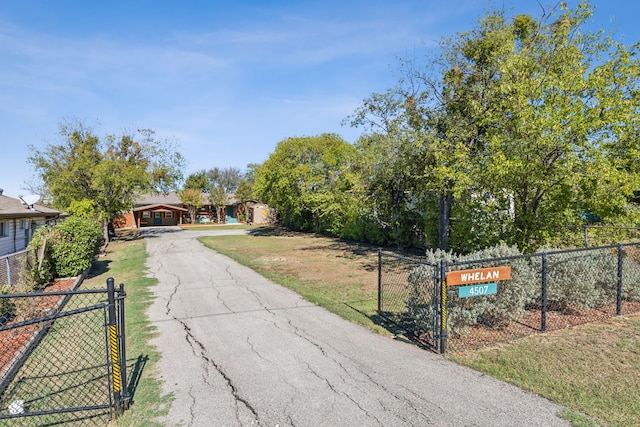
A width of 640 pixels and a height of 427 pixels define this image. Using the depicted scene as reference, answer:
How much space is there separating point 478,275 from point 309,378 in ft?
10.00

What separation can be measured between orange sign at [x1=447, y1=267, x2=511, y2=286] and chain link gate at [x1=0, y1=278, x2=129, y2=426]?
4.51 m

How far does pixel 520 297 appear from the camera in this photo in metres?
6.92

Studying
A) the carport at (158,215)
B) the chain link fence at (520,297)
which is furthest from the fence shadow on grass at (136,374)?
the carport at (158,215)

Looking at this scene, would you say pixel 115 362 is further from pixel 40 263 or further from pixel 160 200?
pixel 160 200

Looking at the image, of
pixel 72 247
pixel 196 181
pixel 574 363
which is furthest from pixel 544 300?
pixel 196 181

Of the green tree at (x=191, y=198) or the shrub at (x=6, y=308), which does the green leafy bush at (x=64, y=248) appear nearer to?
the shrub at (x=6, y=308)

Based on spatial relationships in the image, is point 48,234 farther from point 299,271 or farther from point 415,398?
point 415,398

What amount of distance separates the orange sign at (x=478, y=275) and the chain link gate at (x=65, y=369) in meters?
4.51

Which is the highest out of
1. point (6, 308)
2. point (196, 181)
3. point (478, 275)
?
point (196, 181)

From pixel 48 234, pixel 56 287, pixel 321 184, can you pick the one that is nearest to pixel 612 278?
pixel 56 287

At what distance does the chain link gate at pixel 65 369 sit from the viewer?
422 centimetres

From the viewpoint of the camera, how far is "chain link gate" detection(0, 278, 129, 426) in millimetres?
4219

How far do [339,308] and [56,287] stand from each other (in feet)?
28.6

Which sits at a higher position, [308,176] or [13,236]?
[308,176]
